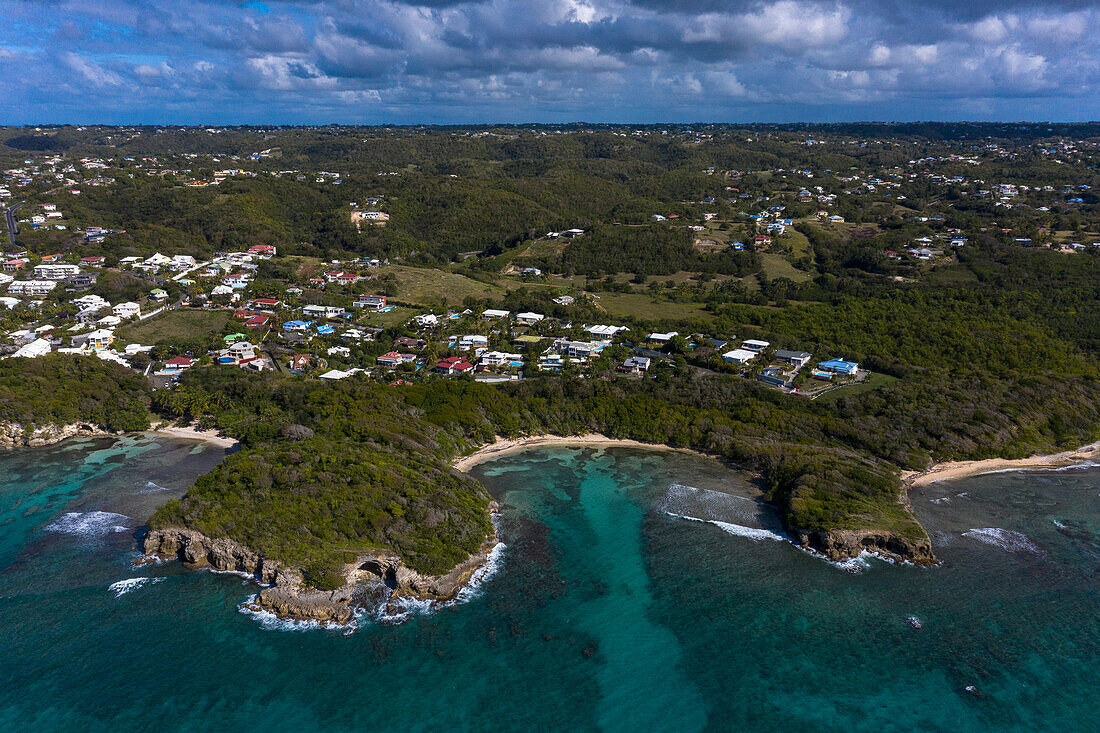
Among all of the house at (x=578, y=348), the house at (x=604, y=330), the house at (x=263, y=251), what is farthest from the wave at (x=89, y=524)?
the house at (x=263, y=251)

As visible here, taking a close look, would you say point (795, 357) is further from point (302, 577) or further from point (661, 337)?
point (302, 577)

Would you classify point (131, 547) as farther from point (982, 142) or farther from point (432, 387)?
point (982, 142)

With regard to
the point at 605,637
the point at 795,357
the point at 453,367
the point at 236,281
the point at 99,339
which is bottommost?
the point at 605,637

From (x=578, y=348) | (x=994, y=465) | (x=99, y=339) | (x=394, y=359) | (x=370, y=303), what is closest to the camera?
(x=994, y=465)

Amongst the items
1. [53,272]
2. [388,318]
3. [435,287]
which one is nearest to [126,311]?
[53,272]

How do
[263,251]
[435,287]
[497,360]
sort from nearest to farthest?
[497,360], [435,287], [263,251]

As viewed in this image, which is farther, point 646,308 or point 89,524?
point 646,308
